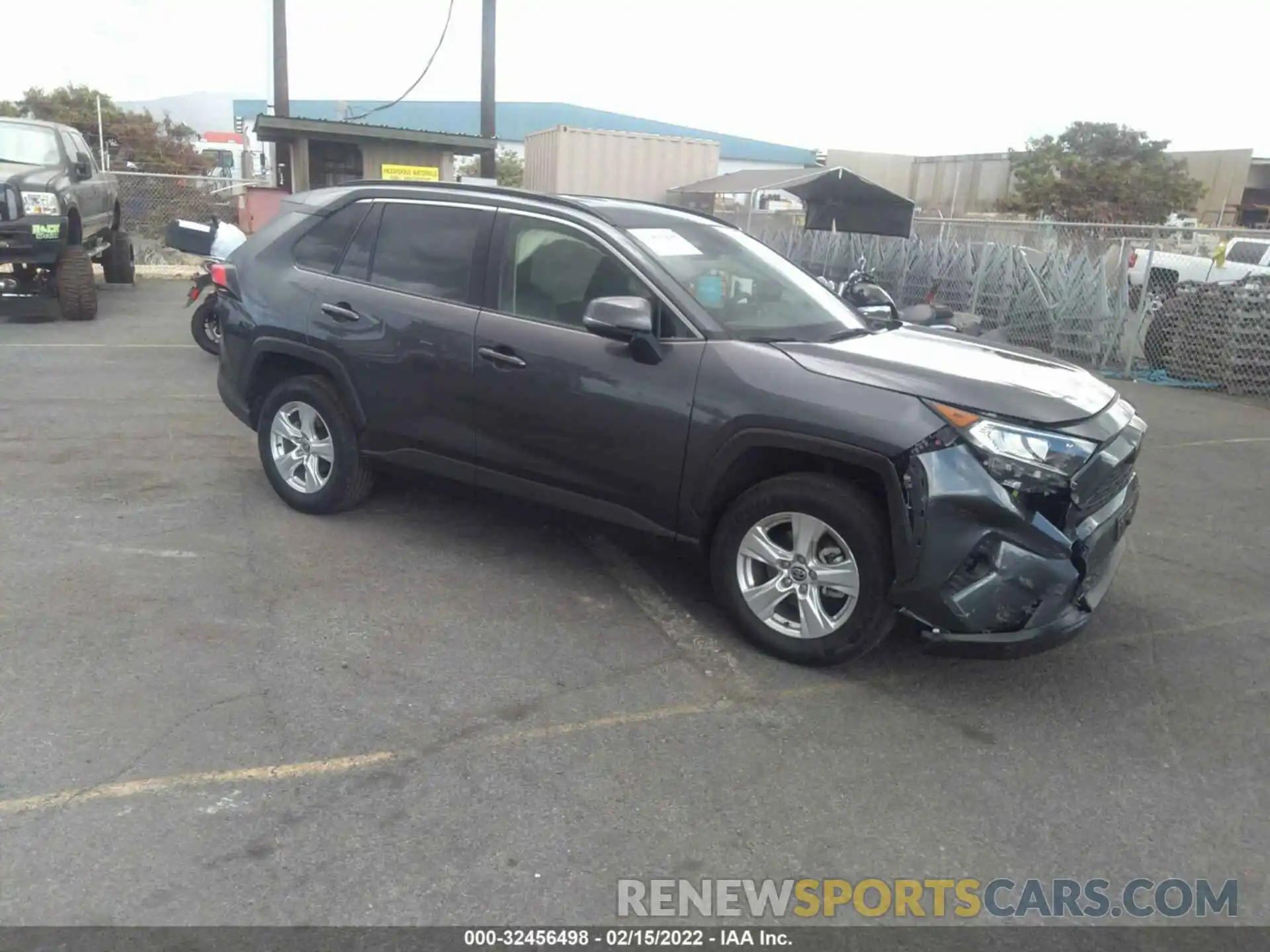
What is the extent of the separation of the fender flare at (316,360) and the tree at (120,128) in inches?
1587

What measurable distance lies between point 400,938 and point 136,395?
270 inches

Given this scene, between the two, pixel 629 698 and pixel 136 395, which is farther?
pixel 136 395

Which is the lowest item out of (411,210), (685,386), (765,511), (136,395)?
(136,395)

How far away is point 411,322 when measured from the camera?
4.89 metres

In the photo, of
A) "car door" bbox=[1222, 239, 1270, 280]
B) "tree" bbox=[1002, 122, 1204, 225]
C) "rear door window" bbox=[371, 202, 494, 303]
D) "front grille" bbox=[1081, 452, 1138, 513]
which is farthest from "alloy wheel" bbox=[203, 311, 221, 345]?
"tree" bbox=[1002, 122, 1204, 225]

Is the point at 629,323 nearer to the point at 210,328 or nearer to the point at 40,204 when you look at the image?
the point at 210,328

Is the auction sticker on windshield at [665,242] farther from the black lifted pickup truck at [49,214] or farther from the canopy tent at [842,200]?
the canopy tent at [842,200]

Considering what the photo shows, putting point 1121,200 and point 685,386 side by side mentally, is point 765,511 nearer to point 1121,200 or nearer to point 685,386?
point 685,386

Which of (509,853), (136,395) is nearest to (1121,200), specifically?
(136,395)

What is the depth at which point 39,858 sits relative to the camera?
2.73m

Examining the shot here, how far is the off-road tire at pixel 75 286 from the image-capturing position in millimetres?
11781

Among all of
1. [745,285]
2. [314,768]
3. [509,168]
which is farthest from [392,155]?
[509,168]

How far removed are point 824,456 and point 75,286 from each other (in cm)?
1096

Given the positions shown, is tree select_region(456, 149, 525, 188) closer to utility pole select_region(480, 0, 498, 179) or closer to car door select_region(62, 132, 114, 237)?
utility pole select_region(480, 0, 498, 179)
